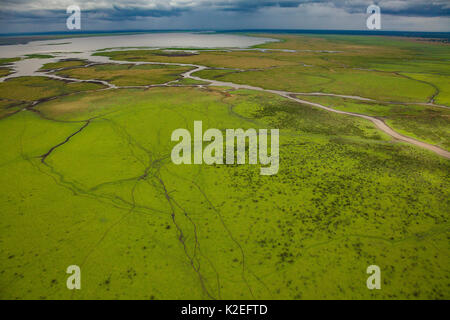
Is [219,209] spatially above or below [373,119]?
below

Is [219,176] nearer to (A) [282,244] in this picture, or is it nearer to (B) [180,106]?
(A) [282,244]
